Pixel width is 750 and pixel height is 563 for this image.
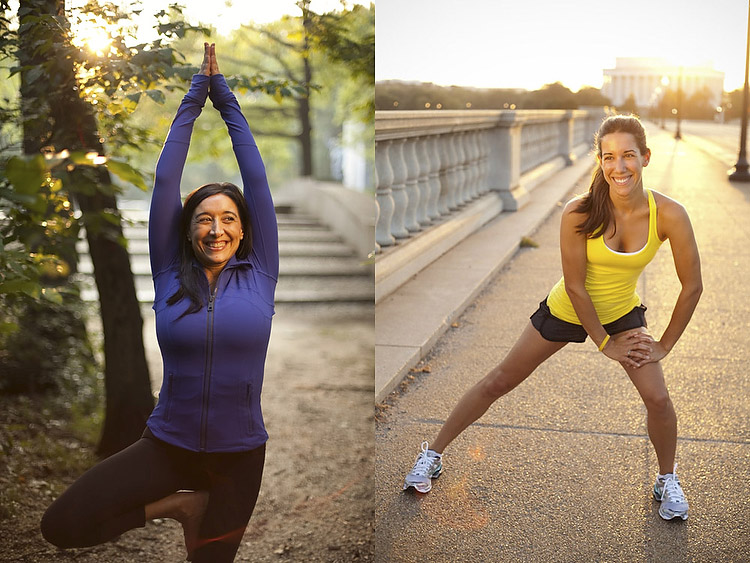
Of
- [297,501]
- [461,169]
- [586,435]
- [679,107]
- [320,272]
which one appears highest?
[679,107]

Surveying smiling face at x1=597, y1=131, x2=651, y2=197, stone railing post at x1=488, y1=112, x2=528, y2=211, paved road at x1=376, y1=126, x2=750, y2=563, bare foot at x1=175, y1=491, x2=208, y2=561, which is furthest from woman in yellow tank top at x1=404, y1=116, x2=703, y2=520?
bare foot at x1=175, y1=491, x2=208, y2=561

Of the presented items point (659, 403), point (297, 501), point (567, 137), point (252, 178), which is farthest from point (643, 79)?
point (297, 501)

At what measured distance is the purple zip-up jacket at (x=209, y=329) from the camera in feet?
7.75

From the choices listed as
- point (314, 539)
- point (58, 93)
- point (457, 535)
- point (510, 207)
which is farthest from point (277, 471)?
point (58, 93)

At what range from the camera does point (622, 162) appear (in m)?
2.58

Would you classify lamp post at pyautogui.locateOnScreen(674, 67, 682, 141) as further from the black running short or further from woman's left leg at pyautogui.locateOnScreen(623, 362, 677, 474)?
woman's left leg at pyautogui.locateOnScreen(623, 362, 677, 474)

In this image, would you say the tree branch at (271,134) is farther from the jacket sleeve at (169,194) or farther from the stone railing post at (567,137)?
the jacket sleeve at (169,194)

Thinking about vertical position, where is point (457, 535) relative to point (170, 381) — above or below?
below

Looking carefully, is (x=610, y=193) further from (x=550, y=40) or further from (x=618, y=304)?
(x=550, y=40)

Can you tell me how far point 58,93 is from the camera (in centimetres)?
323

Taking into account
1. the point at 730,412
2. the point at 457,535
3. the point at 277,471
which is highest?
the point at 730,412

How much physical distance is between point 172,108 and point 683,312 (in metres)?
2.43

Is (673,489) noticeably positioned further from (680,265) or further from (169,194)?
(169,194)

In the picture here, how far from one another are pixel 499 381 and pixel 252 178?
122cm
